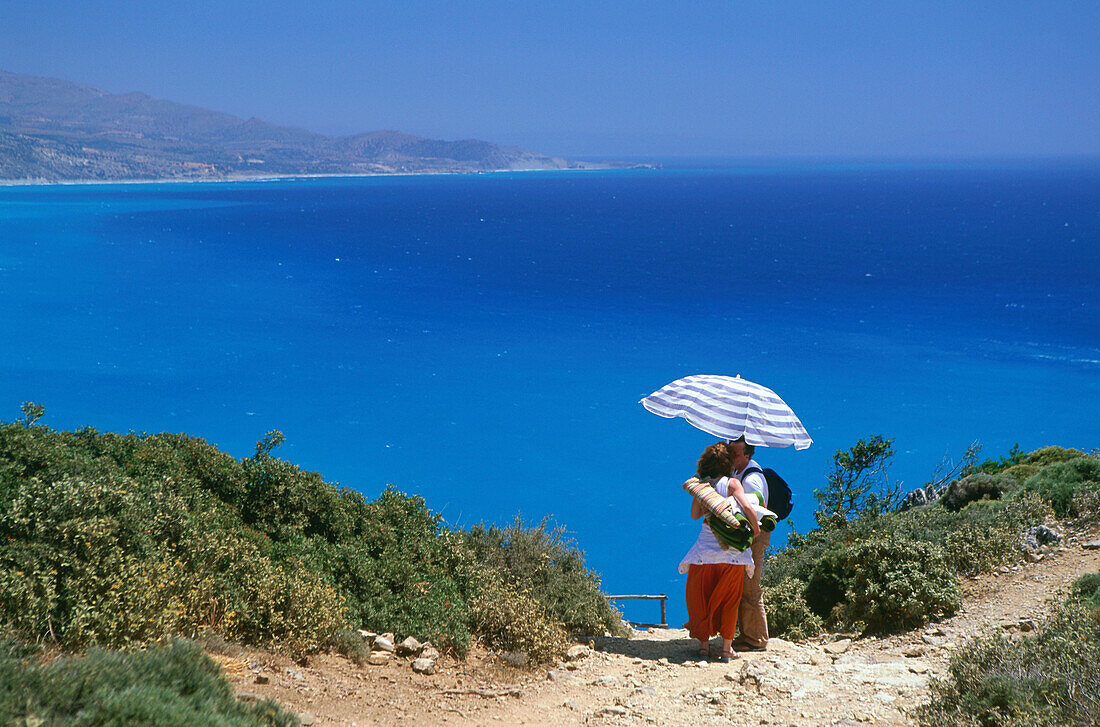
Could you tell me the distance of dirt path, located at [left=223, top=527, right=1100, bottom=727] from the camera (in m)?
4.83

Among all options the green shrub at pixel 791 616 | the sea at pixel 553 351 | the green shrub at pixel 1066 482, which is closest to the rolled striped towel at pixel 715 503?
the green shrub at pixel 791 616

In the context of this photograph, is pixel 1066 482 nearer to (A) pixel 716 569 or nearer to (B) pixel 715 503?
(A) pixel 716 569

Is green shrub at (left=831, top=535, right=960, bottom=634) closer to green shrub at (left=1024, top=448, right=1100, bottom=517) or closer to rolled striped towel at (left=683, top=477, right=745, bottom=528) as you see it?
rolled striped towel at (left=683, top=477, right=745, bottom=528)

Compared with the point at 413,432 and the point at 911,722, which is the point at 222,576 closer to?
the point at 911,722

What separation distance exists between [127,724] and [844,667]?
15.4 ft

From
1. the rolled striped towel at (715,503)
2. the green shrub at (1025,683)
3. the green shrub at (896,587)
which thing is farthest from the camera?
the green shrub at (896,587)

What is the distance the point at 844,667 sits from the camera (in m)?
5.77

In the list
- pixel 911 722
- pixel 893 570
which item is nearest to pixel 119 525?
pixel 911 722

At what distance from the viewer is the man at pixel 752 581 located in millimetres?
6043

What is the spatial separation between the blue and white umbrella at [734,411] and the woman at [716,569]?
21 centimetres

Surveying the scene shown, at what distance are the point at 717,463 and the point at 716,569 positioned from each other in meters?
0.88

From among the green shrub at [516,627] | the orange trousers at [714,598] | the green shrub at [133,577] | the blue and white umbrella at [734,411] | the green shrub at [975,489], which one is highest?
the blue and white umbrella at [734,411]

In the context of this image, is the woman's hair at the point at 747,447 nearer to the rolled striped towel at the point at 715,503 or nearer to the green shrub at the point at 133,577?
the rolled striped towel at the point at 715,503

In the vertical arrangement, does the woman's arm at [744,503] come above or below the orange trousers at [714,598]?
above
